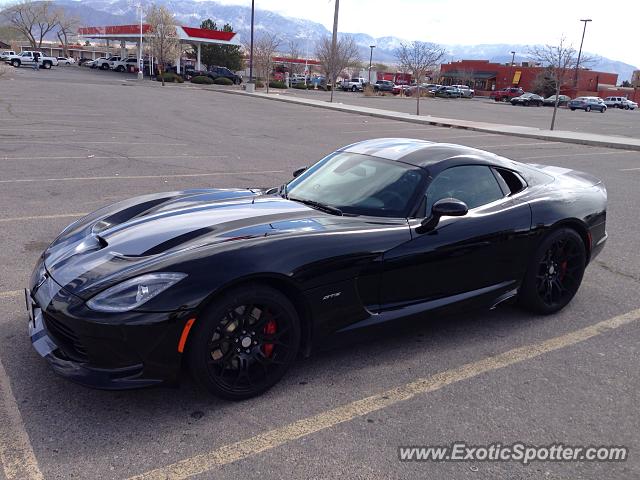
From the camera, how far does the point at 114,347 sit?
8.86 feet

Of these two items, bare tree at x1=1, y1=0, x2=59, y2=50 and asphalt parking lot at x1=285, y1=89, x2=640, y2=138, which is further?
bare tree at x1=1, y1=0, x2=59, y2=50

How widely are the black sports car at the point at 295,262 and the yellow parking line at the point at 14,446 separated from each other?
36 cm

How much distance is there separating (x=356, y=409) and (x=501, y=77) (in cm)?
8830

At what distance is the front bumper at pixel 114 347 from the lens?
269 centimetres

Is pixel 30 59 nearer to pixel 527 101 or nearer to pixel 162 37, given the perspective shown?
pixel 162 37

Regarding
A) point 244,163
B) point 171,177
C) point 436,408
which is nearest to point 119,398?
point 436,408

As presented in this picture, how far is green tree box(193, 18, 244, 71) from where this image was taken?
2689 inches

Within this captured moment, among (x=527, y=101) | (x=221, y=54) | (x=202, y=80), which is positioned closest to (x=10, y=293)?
(x=202, y=80)

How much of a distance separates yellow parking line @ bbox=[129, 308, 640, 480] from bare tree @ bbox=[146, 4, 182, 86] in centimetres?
4738

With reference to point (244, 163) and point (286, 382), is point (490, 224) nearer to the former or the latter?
point (286, 382)

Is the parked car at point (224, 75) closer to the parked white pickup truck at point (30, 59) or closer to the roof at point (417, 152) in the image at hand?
the parked white pickup truck at point (30, 59)

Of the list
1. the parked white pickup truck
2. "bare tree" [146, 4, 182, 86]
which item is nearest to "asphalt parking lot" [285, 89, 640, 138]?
"bare tree" [146, 4, 182, 86]

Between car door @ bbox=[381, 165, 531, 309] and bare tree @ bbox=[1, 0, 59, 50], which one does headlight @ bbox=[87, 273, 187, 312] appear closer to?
car door @ bbox=[381, 165, 531, 309]

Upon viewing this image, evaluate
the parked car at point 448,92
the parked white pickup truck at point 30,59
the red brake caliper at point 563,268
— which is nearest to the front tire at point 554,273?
the red brake caliper at point 563,268
